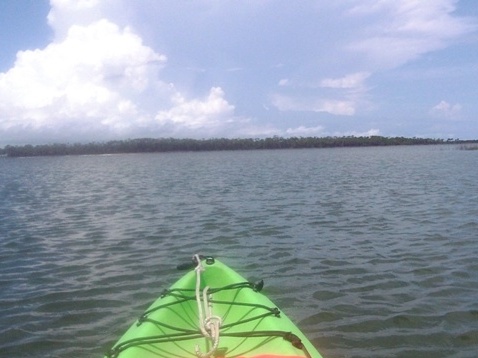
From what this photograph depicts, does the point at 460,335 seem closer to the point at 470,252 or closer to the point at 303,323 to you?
the point at 303,323

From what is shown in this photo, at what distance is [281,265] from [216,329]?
22.6 ft

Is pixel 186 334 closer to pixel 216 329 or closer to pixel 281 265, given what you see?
pixel 216 329

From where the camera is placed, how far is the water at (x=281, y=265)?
8.61 m

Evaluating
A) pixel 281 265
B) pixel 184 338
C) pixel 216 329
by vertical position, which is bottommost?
pixel 281 265

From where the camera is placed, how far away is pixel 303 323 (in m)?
8.94

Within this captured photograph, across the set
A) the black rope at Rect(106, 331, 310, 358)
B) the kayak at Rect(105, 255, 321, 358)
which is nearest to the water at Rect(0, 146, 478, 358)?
the kayak at Rect(105, 255, 321, 358)

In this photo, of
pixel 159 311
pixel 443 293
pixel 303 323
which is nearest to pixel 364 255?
pixel 443 293

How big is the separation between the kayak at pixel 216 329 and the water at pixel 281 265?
1576 millimetres

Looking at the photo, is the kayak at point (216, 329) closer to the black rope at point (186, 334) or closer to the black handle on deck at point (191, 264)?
the black rope at point (186, 334)

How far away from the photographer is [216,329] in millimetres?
5977

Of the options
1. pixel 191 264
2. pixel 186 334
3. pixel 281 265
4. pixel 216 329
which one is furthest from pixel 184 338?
pixel 281 265

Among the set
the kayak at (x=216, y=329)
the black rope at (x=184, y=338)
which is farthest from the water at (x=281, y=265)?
the black rope at (x=184, y=338)

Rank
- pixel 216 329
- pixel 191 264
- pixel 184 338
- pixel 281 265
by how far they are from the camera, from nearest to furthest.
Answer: pixel 216 329 < pixel 184 338 < pixel 191 264 < pixel 281 265

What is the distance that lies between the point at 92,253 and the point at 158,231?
11.5 ft
